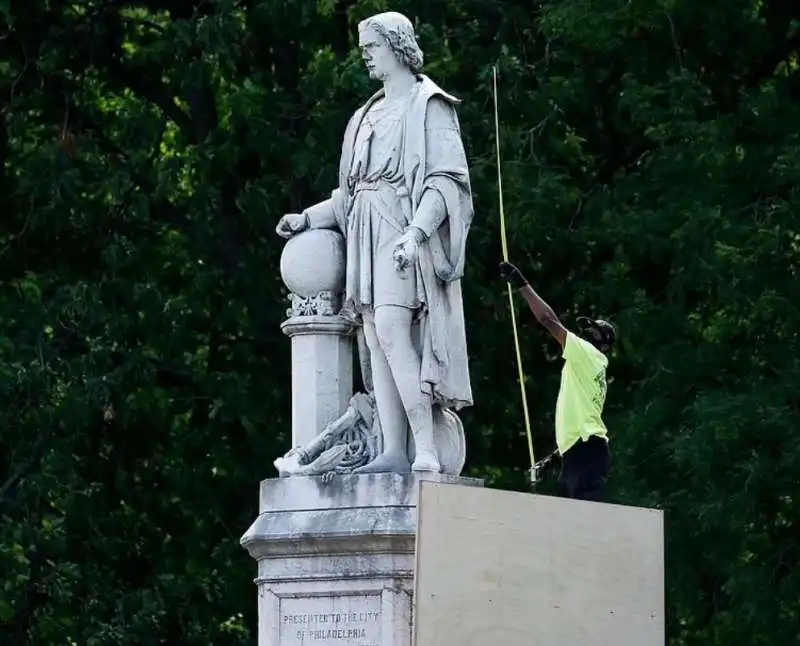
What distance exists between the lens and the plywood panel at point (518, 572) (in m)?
13.2

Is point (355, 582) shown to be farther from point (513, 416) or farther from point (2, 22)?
point (2, 22)

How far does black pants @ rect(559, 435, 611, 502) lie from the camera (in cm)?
Answer: 1603

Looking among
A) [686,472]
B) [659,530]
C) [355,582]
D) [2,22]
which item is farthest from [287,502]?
[2,22]

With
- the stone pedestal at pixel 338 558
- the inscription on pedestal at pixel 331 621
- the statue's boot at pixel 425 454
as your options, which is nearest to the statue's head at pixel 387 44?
the statue's boot at pixel 425 454

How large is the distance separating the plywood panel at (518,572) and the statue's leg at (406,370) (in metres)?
1.60

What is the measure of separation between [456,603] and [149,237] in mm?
11461

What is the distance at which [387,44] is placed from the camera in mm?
15500

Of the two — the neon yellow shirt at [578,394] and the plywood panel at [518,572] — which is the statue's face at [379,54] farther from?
the plywood panel at [518,572]

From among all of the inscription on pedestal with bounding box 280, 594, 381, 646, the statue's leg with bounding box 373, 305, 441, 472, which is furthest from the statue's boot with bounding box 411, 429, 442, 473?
the inscription on pedestal with bounding box 280, 594, 381, 646

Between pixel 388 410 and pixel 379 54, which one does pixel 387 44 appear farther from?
pixel 388 410

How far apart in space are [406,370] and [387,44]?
1.63 meters

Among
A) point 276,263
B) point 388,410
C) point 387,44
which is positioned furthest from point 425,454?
point 276,263

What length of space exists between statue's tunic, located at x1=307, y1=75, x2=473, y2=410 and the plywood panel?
174cm

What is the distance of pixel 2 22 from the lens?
24.3 metres
